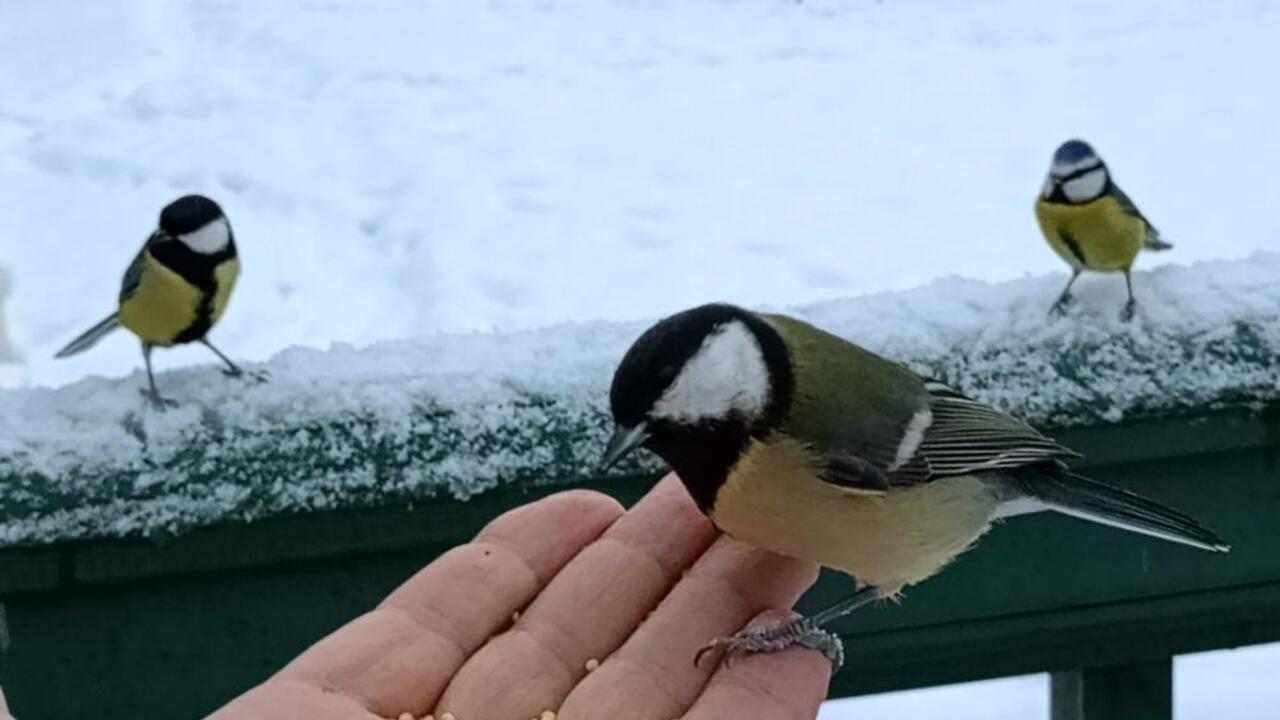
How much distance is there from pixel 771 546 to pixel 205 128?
3429 mm

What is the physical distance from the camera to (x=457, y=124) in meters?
4.47

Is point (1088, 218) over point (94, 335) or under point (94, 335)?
over

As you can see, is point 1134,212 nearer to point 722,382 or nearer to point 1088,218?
point 1088,218

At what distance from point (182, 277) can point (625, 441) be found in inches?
36.1

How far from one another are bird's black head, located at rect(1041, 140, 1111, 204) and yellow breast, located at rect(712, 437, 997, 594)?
847 millimetres

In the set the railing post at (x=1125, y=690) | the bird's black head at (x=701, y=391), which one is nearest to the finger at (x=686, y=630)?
the bird's black head at (x=701, y=391)

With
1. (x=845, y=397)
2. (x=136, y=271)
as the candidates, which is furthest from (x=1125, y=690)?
(x=136, y=271)

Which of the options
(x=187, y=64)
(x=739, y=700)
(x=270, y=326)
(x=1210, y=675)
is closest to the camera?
(x=739, y=700)

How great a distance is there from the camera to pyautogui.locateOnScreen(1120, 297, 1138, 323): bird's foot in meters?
1.63

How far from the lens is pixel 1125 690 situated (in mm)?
1686

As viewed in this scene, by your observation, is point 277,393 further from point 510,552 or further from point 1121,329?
point 1121,329

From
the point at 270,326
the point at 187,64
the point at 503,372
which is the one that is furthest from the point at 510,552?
the point at 187,64

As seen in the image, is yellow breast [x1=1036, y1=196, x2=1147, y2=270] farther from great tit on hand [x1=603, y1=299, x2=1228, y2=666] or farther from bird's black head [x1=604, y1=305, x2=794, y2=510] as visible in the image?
bird's black head [x1=604, y1=305, x2=794, y2=510]

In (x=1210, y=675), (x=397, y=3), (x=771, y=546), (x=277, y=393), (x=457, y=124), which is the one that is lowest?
(x=1210, y=675)
